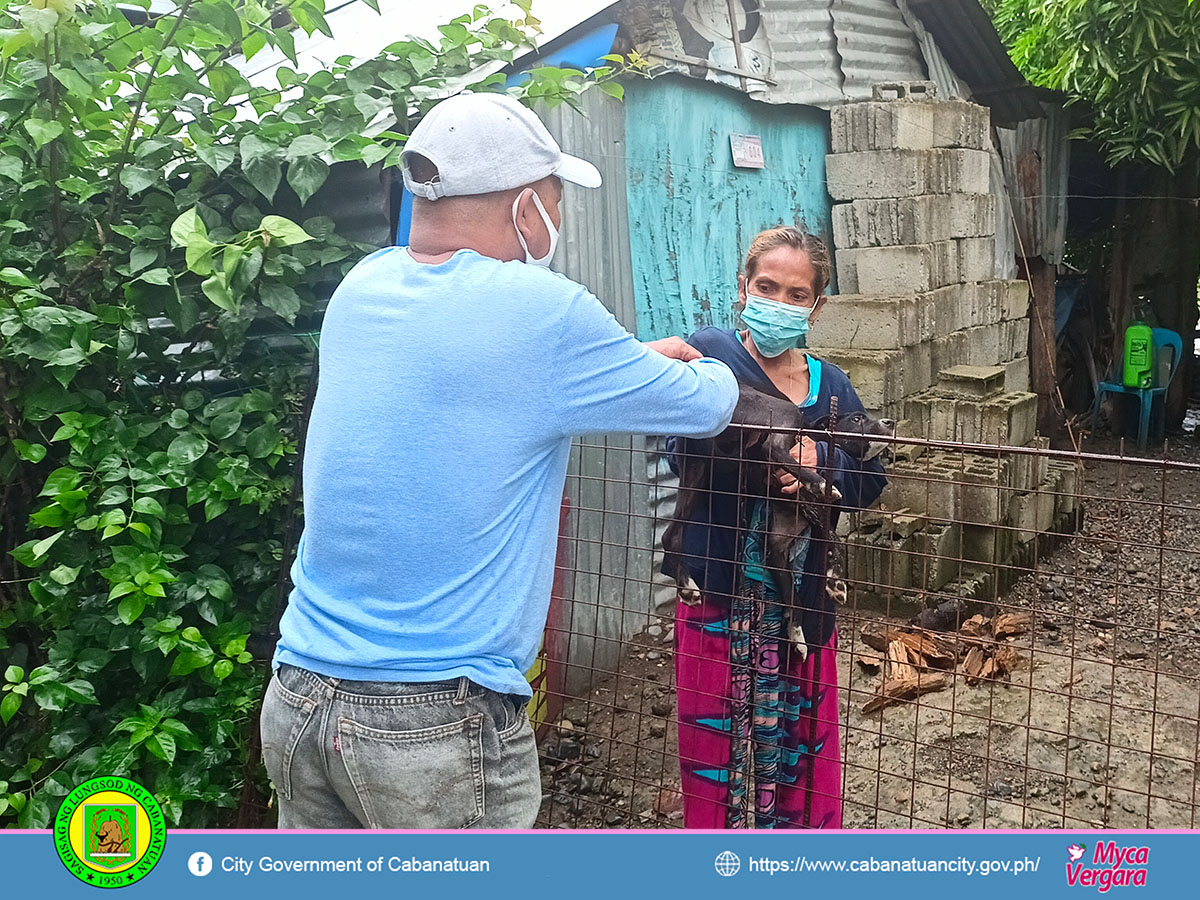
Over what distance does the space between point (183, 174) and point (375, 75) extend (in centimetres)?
66

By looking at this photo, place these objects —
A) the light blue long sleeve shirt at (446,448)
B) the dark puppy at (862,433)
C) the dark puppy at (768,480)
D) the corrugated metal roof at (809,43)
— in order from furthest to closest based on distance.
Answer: the corrugated metal roof at (809,43)
the dark puppy at (768,480)
the dark puppy at (862,433)
the light blue long sleeve shirt at (446,448)

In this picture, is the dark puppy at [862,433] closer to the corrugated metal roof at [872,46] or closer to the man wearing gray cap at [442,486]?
the man wearing gray cap at [442,486]

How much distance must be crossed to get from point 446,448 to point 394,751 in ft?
1.59

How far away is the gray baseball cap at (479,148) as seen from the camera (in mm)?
1667

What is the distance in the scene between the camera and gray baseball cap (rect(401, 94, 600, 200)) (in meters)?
1.67

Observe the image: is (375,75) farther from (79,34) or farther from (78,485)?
(78,485)

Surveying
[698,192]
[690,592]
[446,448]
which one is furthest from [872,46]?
[446,448]

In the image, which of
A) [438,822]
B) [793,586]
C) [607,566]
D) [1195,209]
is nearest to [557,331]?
[438,822]

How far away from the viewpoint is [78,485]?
8.88ft

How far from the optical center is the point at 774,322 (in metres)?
2.41

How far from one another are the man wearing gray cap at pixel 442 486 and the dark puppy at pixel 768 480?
54 centimetres
